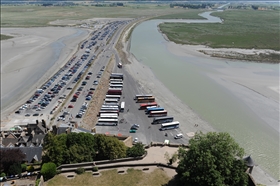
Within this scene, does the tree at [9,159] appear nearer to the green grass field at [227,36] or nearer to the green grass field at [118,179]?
the green grass field at [118,179]

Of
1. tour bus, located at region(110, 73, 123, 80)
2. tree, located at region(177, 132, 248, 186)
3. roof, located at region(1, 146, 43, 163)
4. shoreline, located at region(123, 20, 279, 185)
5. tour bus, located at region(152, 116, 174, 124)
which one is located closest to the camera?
tree, located at region(177, 132, 248, 186)

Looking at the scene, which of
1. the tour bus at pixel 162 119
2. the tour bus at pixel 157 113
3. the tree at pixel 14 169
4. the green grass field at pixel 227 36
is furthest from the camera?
the green grass field at pixel 227 36

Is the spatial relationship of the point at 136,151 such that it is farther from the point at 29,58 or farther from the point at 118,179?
the point at 29,58

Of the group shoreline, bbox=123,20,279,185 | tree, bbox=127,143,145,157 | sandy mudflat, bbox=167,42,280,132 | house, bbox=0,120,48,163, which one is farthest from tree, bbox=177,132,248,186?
sandy mudflat, bbox=167,42,280,132

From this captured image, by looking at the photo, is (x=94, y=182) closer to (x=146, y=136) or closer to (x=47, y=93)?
(x=146, y=136)

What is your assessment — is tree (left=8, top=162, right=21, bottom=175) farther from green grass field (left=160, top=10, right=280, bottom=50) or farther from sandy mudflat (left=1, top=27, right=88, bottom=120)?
green grass field (left=160, top=10, right=280, bottom=50)

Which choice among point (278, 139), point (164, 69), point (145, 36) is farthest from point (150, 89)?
point (145, 36)

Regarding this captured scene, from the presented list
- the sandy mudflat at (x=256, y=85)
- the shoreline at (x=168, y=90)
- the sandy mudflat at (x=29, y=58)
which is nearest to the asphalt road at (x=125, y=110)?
the shoreline at (x=168, y=90)
